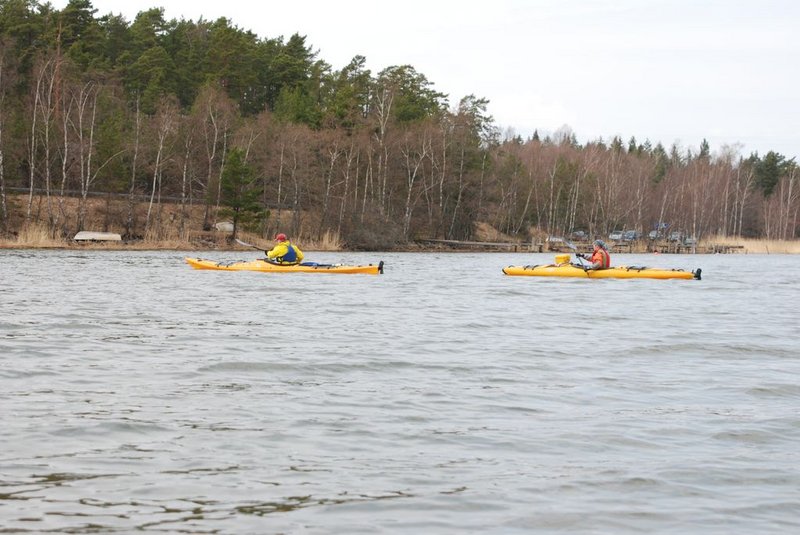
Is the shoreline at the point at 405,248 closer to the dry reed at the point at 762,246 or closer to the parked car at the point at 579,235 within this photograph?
the dry reed at the point at 762,246

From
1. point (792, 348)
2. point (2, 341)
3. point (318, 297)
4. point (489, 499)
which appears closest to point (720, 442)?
point (489, 499)

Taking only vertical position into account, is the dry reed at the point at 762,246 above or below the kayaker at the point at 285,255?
above

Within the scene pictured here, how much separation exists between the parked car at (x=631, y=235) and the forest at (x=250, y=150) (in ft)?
4.21

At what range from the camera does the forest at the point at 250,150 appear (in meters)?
51.2

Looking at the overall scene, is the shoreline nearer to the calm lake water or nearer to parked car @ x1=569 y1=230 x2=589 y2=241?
parked car @ x1=569 y1=230 x2=589 y2=241

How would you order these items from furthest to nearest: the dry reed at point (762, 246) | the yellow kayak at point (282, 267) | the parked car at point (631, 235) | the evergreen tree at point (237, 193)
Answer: the parked car at point (631, 235)
the dry reed at point (762, 246)
the evergreen tree at point (237, 193)
the yellow kayak at point (282, 267)

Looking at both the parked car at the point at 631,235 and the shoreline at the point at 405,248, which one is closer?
the shoreline at the point at 405,248

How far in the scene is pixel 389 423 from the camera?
8.69 metres

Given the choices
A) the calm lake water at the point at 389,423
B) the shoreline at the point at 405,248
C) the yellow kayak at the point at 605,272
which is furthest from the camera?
the shoreline at the point at 405,248

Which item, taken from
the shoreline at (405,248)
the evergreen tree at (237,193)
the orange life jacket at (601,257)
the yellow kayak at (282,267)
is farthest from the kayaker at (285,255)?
the evergreen tree at (237,193)

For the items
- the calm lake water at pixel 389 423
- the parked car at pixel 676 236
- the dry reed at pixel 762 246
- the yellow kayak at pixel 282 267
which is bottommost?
the calm lake water at pixel 389 423

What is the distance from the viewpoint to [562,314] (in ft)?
65.8

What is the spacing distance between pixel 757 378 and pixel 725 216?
81.4 meters

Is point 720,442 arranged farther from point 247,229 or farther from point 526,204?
point 526,204
